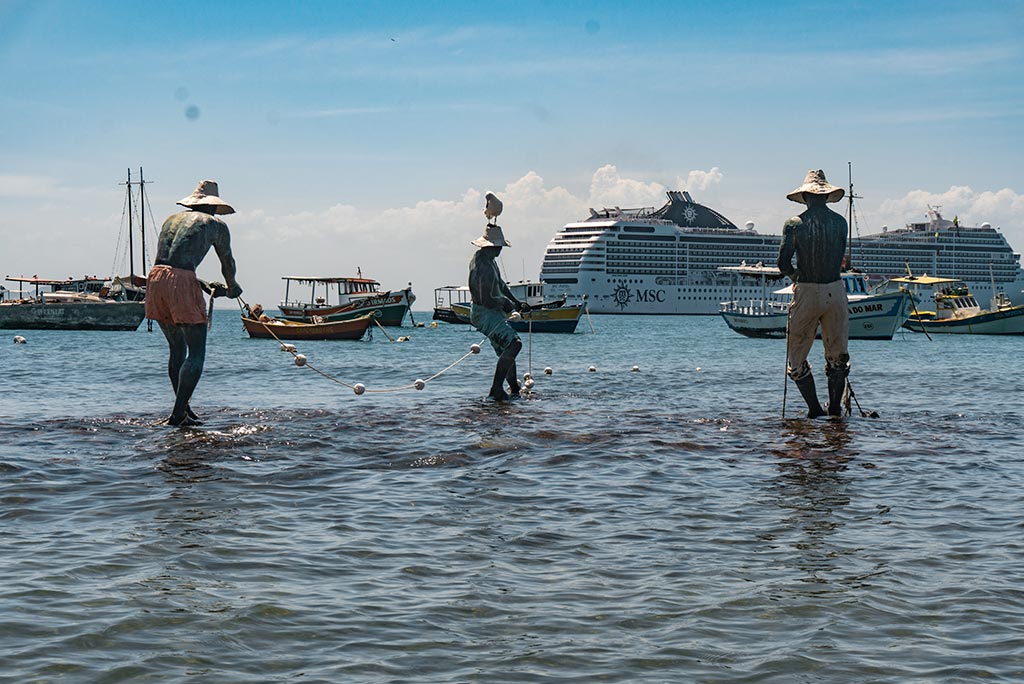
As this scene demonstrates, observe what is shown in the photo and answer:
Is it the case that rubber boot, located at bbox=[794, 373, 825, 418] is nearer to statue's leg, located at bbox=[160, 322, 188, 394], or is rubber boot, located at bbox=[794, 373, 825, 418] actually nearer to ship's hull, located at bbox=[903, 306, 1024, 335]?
statue's leg, located at bbox=[160, 322, 188, 394]

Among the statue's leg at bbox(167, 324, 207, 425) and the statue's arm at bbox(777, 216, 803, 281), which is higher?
the statue's arm at bbox(777, 216, 803, 281)

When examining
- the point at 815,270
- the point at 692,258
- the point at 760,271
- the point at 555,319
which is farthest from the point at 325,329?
the point at 692,258

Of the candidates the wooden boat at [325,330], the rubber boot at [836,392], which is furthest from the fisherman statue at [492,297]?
the wooden boat at [325,330]

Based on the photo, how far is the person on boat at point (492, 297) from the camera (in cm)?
1273

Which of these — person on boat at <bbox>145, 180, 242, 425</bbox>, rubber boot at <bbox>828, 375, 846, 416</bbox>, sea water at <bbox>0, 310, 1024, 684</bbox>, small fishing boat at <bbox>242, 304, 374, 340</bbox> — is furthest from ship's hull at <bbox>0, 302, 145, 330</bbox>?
rubber boot at <bbox>828, 375, 846, 416</bbox>

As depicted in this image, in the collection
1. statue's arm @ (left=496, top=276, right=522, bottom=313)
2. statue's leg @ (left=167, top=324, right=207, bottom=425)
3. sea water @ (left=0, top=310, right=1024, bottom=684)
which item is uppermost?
statue's arm @ (left=496, top=276, right=522, bottom=313)

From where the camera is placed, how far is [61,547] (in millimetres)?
5305

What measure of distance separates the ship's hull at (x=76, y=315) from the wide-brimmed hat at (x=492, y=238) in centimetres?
5253

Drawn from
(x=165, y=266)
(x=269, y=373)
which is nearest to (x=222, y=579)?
(x=165, y=266)

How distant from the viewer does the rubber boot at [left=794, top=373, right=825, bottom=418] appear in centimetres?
1104

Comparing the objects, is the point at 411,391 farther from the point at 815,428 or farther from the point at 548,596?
the point at 548,596

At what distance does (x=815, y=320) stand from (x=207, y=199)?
602 centimetres

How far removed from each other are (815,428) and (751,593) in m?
6.23

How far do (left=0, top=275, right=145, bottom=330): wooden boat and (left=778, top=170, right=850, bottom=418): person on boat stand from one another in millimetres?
54776
